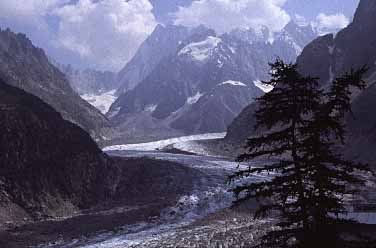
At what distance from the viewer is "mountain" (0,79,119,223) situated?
241 ft

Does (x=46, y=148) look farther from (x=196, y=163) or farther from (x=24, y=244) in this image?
(x=196, y=163)

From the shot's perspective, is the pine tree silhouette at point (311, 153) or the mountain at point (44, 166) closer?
the pine tree silhouette at point (311, 153)

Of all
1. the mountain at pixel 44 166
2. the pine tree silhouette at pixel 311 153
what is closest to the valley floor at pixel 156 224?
the mountain at pixel 44 166

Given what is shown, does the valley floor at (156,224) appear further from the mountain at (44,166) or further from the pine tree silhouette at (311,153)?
the pine tree silhouette at (311,153)

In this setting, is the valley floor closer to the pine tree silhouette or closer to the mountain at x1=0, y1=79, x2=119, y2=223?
the mountain at x1=0, y1=79, x2=119, y2=223

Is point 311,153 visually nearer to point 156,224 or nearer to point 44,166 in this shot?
point 156,224

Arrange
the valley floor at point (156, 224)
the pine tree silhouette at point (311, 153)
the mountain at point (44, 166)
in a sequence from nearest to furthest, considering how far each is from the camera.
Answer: the pine tree silhouette at point (311, 153)
the valley floor at point (156, 224)
the mountain at point (44, 166)

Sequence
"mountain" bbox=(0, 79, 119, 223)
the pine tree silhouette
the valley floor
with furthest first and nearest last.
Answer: "mountain" bbox=(0, 79, 119, 223) → the valley floor → the pine tree silhouette

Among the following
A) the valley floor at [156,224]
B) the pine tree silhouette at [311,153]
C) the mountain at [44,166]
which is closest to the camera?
the pine tree silhouette at [311,153]

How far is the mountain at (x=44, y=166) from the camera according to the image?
2894 inches

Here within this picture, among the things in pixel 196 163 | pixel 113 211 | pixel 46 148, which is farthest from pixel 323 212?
pixel 196 163

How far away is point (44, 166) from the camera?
8375cm

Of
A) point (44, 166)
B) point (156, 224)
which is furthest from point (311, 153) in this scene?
point (44, 166)

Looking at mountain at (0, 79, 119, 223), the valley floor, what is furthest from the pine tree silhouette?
mountain at (0, 79, 119, 223)
